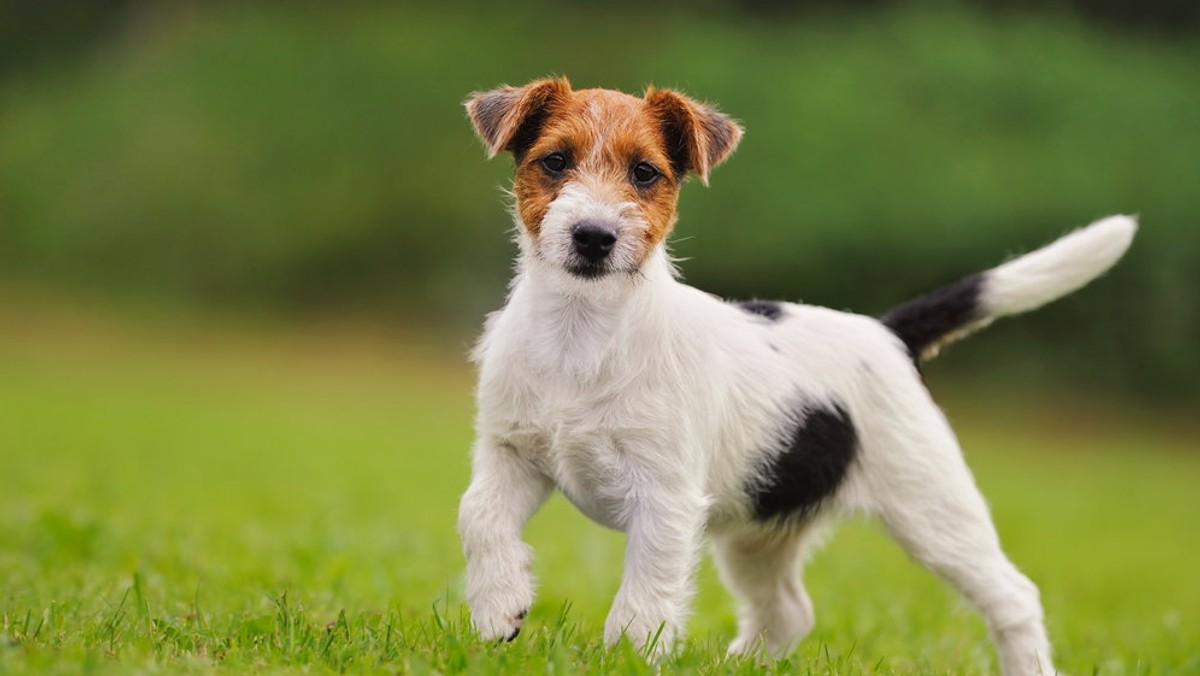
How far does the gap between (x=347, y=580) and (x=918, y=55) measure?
19732mm

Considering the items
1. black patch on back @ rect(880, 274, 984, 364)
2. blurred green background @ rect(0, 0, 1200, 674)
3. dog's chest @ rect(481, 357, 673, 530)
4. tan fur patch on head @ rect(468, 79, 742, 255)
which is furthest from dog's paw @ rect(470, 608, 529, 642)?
blurred green background @ rect(0, 0, 1200, 674)

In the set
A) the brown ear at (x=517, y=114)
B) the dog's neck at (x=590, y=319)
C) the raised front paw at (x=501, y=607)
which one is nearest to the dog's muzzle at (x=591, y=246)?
the dog's neck at (x=590, y=319)

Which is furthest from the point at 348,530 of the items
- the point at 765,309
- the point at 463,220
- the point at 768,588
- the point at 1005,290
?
the point at 463,220

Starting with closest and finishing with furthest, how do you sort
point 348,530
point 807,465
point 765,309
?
point 807,465
point 765,309
point 348,530

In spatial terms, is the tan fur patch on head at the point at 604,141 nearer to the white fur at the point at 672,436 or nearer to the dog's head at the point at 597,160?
the dog's head at the point at 597,160

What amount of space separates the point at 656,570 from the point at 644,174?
4.75ft

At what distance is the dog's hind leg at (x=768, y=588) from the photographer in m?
6.27

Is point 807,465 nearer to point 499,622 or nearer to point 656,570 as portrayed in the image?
point 656,570

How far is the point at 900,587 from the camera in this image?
978 centimetres

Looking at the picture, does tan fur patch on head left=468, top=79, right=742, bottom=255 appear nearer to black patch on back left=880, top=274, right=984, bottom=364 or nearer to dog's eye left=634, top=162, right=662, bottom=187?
dog's eye left=634, top=162, right=662, bottom=187

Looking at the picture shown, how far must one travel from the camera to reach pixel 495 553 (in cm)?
481

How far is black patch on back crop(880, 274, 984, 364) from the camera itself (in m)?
6.20

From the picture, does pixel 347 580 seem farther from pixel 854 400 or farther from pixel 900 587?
pixel 900 587

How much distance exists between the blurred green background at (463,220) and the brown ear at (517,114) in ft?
22.9
